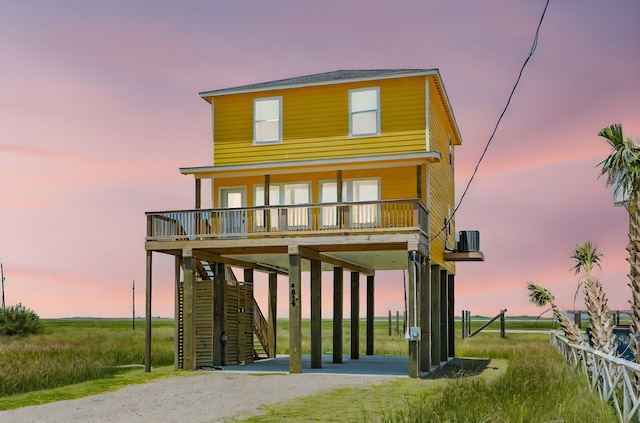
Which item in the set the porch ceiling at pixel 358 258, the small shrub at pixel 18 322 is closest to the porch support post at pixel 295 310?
the porch ceiling at pixel 358 258

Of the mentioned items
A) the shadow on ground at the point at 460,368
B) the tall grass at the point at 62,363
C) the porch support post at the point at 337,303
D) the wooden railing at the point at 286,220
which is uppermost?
the wooden railing at the point at 286,220

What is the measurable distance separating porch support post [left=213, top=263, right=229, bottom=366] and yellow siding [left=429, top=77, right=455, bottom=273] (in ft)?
23.4

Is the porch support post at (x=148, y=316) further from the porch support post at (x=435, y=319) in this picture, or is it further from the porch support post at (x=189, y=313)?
the porch support post at (x=435, y=319)

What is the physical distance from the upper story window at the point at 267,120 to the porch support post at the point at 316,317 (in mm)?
4707

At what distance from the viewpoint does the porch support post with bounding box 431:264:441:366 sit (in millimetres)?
27859

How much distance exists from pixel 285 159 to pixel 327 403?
11.8 meters

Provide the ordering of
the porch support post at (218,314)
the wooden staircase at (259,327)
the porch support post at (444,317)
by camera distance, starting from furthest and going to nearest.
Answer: the porch support post at (444,317), the wooden staircase at (259,327), the porch support post at (218,314)

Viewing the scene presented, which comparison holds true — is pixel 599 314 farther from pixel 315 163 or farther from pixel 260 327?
pixel 260 327

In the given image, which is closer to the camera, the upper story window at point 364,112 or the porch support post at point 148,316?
the porch support post at point 148,316

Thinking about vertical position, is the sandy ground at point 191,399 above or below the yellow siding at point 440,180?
below

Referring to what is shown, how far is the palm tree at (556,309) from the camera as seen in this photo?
23.0m

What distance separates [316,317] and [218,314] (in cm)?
330

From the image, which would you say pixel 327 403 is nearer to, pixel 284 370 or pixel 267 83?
pixel 284 370

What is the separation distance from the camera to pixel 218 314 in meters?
27.2
